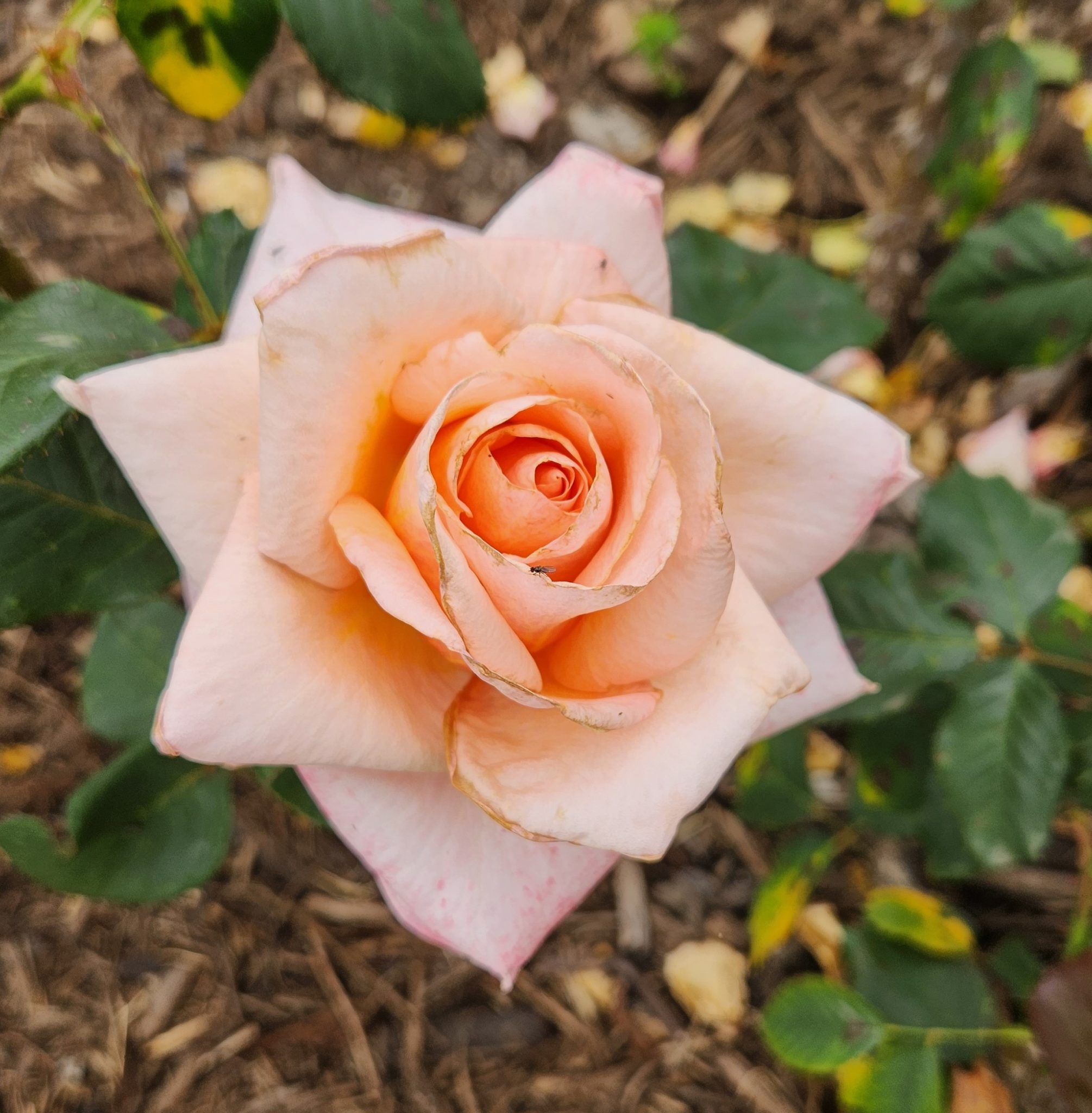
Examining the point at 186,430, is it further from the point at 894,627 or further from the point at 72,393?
the point at 894,627

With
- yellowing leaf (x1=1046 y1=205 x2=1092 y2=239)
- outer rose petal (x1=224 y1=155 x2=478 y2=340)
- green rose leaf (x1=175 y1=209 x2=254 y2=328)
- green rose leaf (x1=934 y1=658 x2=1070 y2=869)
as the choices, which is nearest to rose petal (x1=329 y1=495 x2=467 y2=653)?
outer rose petal (x1=224 y1=155 x2=478 y2=340)

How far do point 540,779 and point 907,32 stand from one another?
2121 mm

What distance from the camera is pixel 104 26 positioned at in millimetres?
1741

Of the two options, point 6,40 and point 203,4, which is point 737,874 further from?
point 6,40

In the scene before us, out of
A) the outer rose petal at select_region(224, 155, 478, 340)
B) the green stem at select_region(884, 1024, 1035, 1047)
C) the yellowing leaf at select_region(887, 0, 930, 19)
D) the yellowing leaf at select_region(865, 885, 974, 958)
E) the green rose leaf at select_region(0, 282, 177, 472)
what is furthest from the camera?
the yellowing leaf at select_region(887, 0, 930, 19)

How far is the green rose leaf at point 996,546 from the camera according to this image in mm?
1141

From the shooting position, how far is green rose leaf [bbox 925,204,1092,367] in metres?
1.25

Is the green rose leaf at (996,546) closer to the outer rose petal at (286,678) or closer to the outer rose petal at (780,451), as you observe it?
the outer rose petal at (780,451)

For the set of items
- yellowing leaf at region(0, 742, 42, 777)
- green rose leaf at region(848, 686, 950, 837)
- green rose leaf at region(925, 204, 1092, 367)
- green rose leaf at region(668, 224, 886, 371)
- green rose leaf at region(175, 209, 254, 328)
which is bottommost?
yellowing leaf at region(0, 742, 42, 777)

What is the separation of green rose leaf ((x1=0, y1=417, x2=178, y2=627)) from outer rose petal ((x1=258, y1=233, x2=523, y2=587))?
9.7 inches

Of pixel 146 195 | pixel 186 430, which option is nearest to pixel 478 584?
pixel 186 430

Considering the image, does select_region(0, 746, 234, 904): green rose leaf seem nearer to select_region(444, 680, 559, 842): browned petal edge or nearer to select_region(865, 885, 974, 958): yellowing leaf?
select_region(444, 680, 559, 842): browned petal edge

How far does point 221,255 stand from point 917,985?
4.78ft

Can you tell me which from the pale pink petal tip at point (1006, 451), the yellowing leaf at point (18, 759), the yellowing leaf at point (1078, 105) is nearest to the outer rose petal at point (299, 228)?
the yellowing leaf at point (18, 759)
